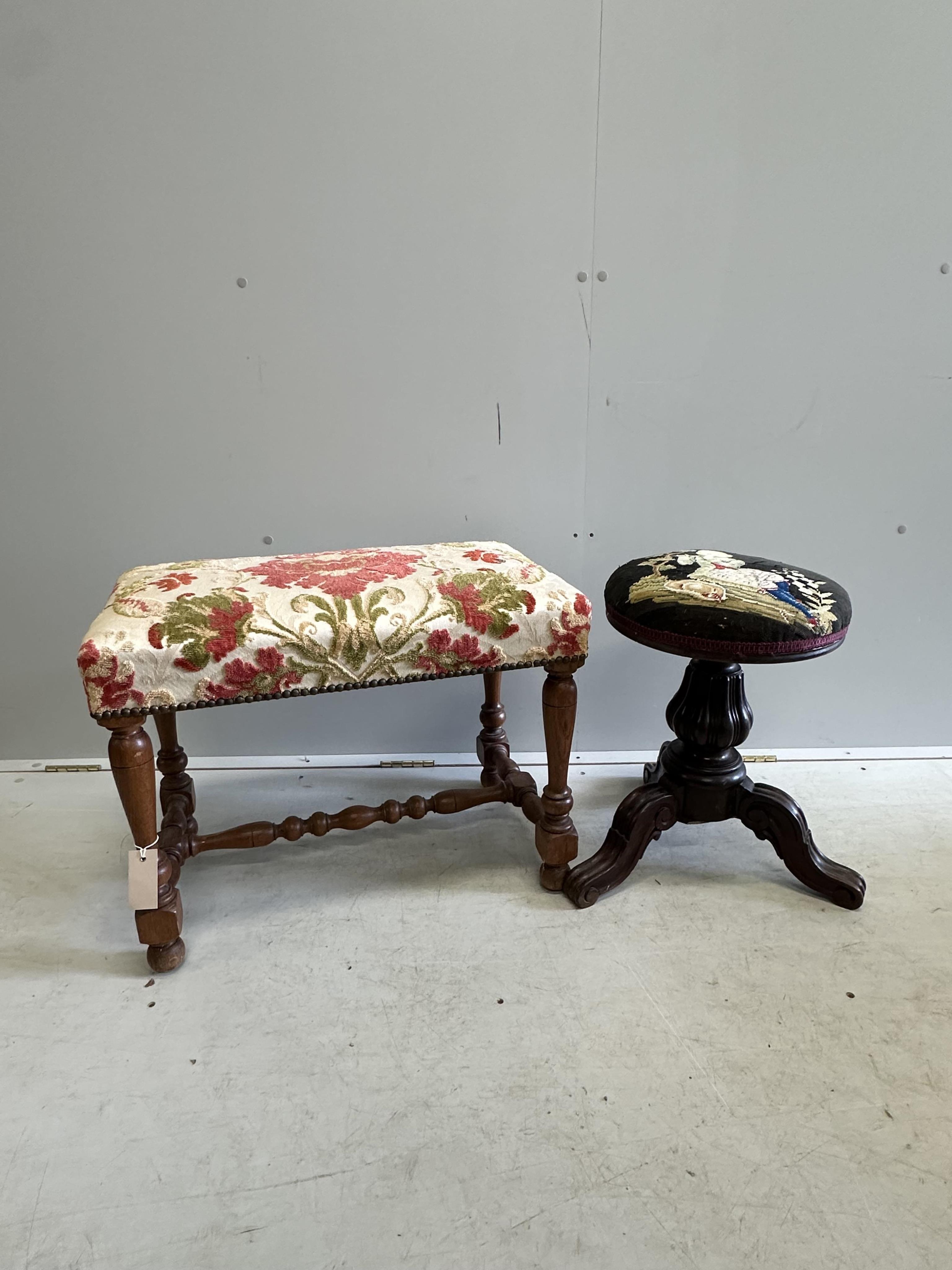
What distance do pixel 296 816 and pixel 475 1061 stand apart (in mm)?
671

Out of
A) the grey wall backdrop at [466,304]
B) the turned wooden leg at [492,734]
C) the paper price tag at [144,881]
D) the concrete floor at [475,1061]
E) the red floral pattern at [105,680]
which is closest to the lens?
the concrete floor at [475,1061]

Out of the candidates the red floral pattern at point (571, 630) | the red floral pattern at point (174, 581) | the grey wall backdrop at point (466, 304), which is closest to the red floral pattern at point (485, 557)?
the red floral pattern at point (571, 630)

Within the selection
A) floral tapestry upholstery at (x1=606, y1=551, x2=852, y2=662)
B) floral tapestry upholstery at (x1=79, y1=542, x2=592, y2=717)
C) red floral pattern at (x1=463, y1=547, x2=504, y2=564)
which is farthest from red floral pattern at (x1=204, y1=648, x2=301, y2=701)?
floral tapestry upholstery at (x1=606, y1=551, x2=852, y2=662)

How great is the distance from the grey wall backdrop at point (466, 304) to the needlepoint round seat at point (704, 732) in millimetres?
413

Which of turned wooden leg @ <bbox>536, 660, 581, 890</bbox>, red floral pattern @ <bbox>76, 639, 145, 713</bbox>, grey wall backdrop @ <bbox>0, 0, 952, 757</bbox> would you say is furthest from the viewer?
grey wall backdrop @ <bbox>0, 0, 952, 757</bbox>

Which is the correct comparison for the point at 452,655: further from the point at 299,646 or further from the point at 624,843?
the point at 624,843

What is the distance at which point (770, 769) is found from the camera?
1.91 metres

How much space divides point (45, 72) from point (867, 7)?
5.10ft

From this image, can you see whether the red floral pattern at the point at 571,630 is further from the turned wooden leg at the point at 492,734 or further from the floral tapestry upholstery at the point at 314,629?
the turned wooden leg at the point at 492,734

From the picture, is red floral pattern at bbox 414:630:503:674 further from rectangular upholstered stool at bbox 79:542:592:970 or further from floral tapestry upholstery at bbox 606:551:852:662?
floral tapestry upholstery at bbox 606:551:852:662

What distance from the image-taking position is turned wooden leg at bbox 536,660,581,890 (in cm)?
136

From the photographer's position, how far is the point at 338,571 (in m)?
1.33

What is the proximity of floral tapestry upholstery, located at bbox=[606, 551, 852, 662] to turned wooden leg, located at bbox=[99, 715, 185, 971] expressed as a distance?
79 centimetres

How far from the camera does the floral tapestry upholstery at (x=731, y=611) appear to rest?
1232 millimetres
